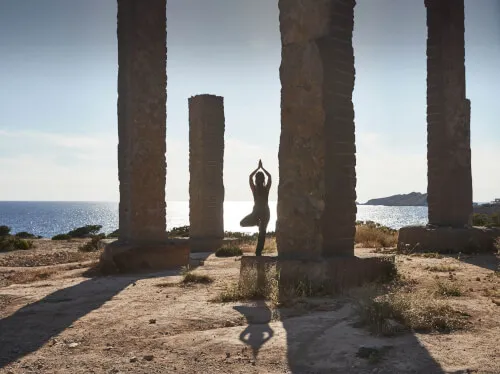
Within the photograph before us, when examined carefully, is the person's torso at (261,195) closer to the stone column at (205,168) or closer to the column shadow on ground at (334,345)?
the column shadow on ground at (334,345)

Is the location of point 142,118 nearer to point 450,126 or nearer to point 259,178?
point 259,178

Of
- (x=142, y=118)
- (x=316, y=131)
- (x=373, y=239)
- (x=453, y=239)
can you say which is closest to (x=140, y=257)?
(x=142, y=118)

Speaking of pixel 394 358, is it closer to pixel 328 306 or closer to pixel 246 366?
pixel 246 366

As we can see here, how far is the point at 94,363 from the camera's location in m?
4.77

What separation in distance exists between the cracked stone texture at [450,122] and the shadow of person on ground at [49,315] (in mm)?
8335

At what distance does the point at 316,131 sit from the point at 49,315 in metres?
4.38

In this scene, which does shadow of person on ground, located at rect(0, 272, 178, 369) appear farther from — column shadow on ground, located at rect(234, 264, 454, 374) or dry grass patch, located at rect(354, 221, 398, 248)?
dry grass patch, located at rect(354, 221, 398, 248)

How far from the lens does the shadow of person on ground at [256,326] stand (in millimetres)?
5141

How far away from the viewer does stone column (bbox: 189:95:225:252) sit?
56.3ft

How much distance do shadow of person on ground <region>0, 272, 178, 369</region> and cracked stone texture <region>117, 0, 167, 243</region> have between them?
2.29m

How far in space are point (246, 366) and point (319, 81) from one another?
188 inches

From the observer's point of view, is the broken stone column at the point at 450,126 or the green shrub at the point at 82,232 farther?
the green shrub at the point at 82,232

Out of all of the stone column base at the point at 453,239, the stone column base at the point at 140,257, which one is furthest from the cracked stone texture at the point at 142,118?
the stone column base at the point at 453,239

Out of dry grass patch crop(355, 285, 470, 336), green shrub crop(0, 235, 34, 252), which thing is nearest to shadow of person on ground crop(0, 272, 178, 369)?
dry grass patch crop(355, 285, 470, 336)
